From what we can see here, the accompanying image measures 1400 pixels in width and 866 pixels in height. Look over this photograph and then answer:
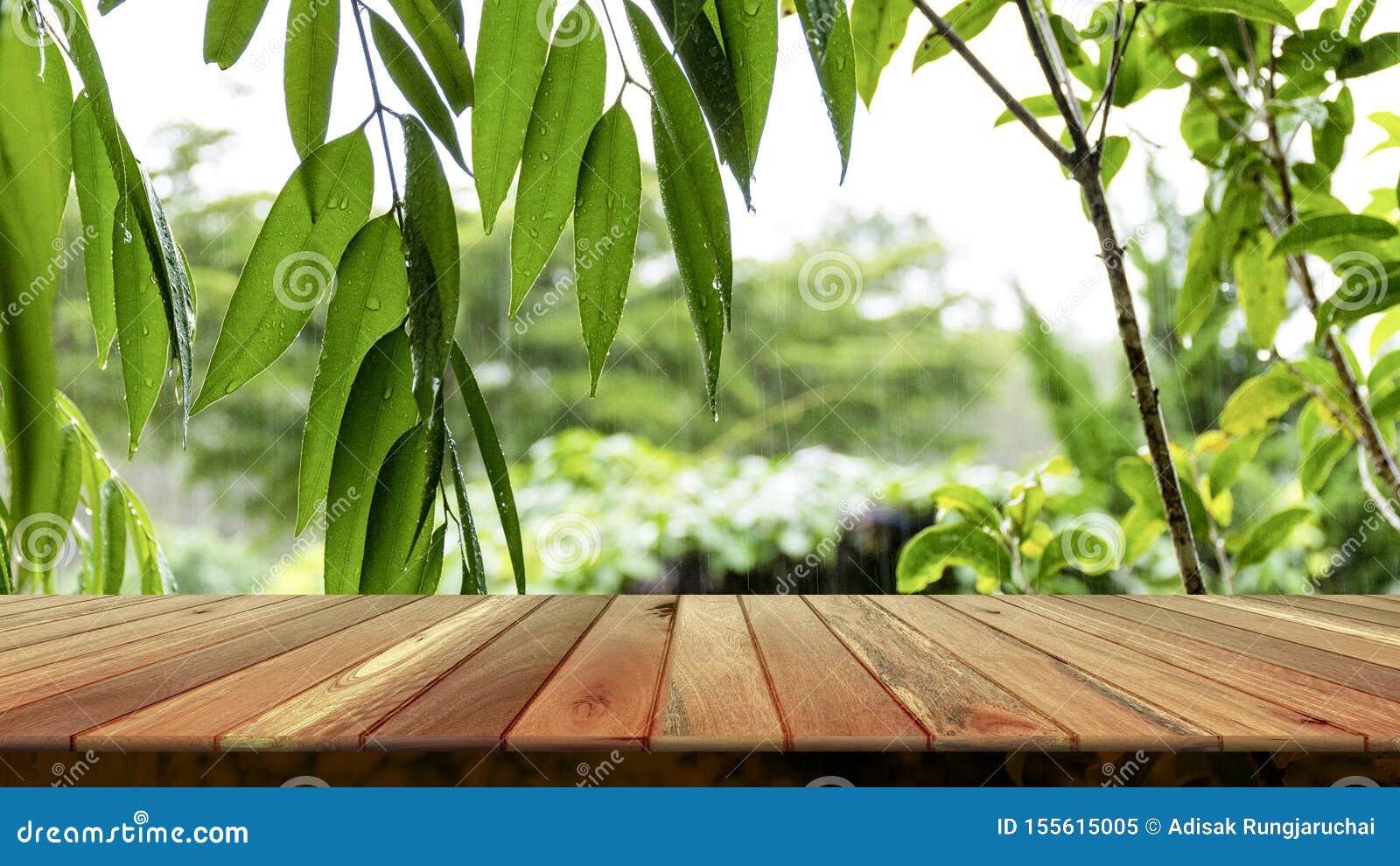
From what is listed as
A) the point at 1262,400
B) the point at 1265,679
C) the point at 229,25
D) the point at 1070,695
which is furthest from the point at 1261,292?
the point at 229,25

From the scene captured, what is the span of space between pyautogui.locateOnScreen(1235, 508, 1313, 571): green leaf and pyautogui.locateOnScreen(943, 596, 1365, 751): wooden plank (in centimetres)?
71

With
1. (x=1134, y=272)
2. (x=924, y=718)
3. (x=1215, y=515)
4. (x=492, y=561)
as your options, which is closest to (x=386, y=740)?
(x=924, y=718)

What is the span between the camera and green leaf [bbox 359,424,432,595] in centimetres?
63

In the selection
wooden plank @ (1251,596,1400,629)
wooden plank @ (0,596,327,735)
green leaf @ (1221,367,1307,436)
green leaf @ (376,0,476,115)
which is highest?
green leaf @ (376,0,476,115)

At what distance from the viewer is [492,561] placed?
9.57ft

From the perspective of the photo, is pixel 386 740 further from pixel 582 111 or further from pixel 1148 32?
pixel 1148 32

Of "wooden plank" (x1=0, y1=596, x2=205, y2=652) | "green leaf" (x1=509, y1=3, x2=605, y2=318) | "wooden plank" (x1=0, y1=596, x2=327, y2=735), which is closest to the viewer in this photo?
"wooden plank" (x1=0, y1=596, x2=327, y2=735)

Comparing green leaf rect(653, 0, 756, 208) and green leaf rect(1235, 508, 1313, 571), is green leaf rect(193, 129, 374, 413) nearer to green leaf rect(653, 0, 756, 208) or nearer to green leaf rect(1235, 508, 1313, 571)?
green leaf rect(653, 0, 756, 208)

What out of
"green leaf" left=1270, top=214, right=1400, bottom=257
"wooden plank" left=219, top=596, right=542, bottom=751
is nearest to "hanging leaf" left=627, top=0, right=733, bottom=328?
"wooden plank" left=219, top=596, right=542, bottom=751

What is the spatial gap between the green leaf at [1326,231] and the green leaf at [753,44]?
718mm

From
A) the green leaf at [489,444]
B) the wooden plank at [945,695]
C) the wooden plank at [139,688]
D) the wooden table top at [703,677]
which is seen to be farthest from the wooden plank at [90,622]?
the wooden plank at [945,695]

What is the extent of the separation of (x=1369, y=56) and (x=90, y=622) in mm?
1433

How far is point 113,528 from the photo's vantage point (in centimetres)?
87
